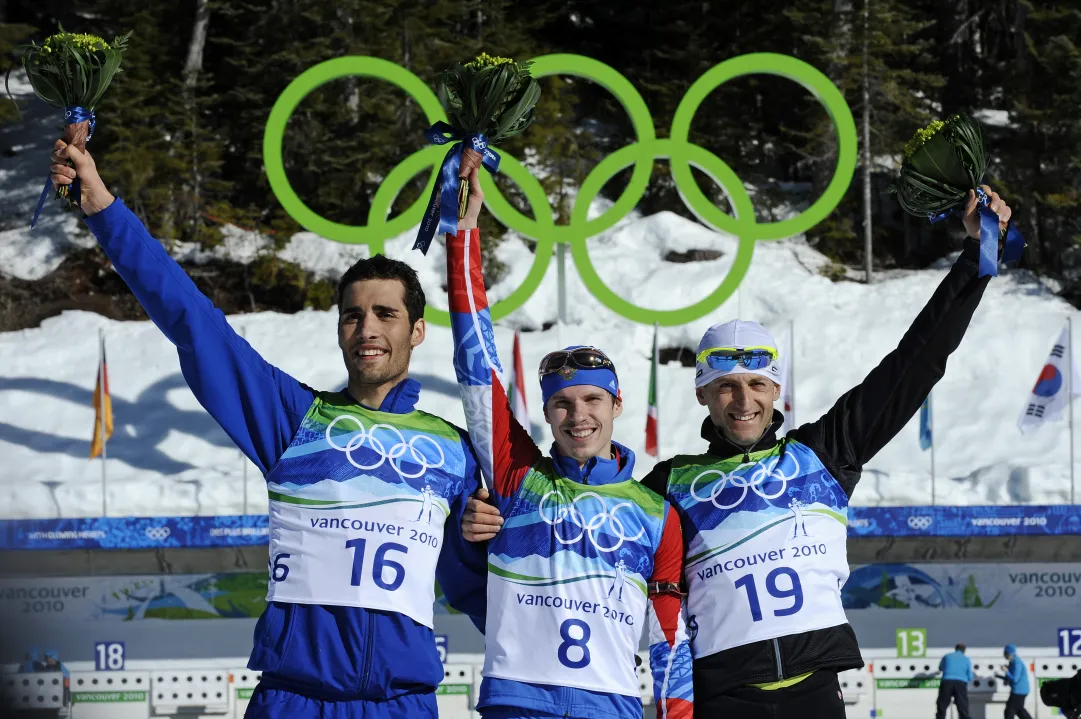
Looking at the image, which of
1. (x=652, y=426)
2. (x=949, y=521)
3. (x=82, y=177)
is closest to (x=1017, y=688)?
(x=949, y=521)

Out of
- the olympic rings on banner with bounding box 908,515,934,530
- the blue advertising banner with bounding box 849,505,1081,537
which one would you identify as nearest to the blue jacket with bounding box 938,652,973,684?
the blue advertising banner with bounding box 849,505,1081,537

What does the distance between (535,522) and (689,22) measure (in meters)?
27.1

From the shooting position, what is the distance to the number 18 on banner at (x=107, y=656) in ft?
35.6

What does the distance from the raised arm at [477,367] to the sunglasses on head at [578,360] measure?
0.16 m

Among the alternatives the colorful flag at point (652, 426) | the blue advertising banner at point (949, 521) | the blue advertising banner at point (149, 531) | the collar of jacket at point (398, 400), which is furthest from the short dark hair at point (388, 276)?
the colorful flag at point (652, 426)

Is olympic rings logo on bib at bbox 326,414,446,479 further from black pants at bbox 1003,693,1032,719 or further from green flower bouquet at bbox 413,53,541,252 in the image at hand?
black pants at bbox 1003,693,1032,719

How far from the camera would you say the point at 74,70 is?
3111mm

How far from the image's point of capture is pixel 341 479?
309cm

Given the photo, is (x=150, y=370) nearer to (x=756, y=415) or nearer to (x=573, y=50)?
(x=573, y=50)

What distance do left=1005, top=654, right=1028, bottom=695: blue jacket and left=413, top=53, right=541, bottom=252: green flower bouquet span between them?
27.2 feet

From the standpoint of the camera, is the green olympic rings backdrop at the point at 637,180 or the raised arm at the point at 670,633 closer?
the raised arm at the point at 670,633

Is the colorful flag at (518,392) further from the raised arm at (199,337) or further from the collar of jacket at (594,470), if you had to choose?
the raised arm at (199,337)

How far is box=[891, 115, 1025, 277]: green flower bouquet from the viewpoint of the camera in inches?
138

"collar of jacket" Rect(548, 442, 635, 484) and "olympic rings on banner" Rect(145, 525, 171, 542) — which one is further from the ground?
"collar of jacket" Rect(548, 442, 635, 484)
